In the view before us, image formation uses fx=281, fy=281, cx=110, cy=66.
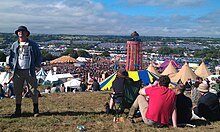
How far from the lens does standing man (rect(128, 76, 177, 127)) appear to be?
385cm

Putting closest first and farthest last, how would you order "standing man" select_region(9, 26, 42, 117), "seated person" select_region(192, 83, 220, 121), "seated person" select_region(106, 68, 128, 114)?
"standing man" select_region(9, 26, 42, 117), "seated person" select_region(192, 83, 220, 121), "seated person" select_region(106, 68, 128, 114)

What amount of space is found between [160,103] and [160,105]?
28 mm

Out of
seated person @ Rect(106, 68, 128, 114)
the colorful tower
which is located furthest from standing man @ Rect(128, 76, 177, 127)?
the colorful tower

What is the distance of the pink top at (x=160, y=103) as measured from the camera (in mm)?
3844

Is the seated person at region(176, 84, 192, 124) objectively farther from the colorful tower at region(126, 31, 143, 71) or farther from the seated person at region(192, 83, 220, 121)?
the colorful tower at region(126, 31, 143, 71)

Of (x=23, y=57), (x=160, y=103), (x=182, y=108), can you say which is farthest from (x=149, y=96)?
(x=23, y=57)

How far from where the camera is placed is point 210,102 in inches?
186

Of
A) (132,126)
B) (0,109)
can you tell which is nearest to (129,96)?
(132,126)

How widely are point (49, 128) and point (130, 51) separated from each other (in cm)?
2590

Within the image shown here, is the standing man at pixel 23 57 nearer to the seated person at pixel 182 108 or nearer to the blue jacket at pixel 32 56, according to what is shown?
the blue jacket at pixel 32 56

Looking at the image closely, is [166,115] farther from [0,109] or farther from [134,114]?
[0,109]

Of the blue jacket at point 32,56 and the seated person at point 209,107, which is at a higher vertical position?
the blue jacket at point 32,56

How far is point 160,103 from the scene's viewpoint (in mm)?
3832

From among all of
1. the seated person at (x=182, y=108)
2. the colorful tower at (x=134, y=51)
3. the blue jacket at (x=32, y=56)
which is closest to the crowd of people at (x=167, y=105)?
the seated person at (x=182, y=108)
